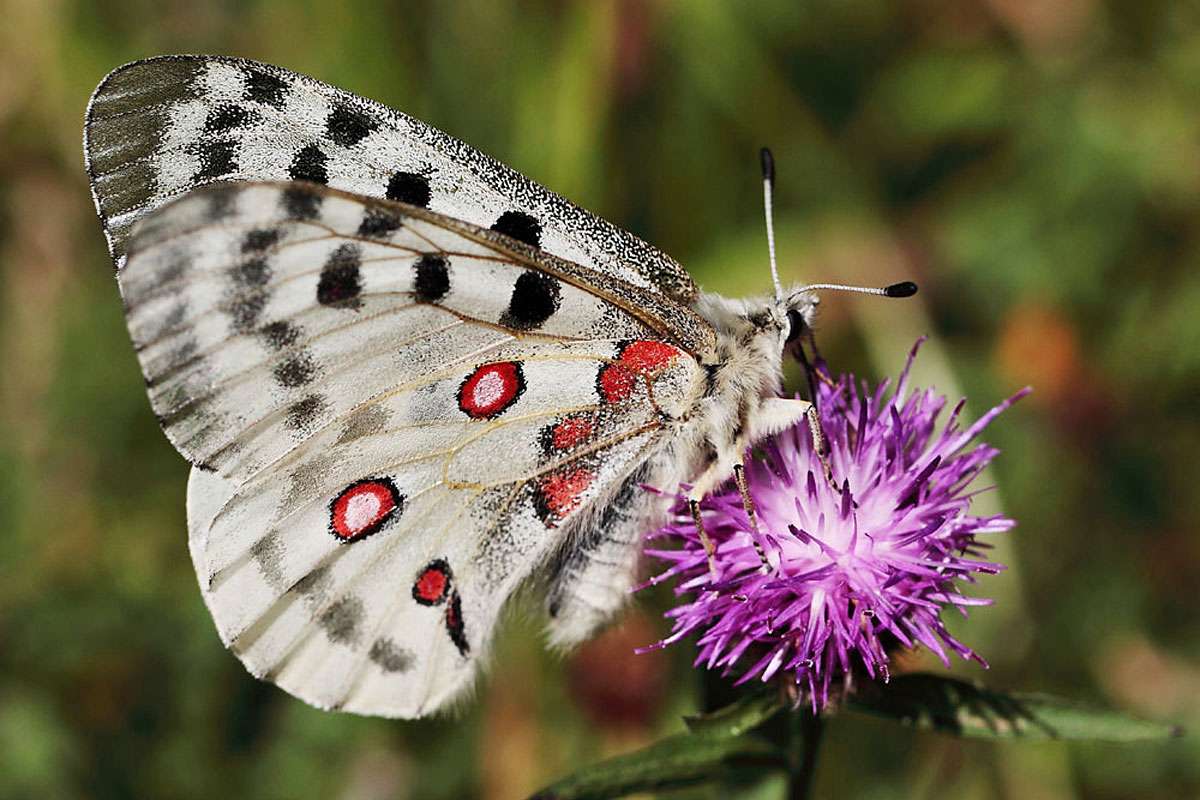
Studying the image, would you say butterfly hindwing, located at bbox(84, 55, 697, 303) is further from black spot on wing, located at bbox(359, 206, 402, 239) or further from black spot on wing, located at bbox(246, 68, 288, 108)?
black spot on wing, located at bbox(359, 206, 402, 239)

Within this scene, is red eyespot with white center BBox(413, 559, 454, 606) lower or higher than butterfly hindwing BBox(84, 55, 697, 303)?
lower

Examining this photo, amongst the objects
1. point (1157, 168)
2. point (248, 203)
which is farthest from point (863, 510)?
point (1157, 168)

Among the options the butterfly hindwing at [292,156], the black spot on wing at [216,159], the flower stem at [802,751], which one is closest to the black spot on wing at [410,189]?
the butterfly hindwing at [292,156]

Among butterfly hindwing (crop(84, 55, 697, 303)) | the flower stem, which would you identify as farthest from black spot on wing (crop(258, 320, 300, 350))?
the flower stem

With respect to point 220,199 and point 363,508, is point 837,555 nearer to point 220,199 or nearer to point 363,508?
point 363,508

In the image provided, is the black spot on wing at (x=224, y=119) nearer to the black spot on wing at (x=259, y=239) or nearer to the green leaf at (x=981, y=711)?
the black spot on wing at (x=259, y=239)

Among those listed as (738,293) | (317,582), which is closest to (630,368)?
(317,582)
